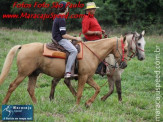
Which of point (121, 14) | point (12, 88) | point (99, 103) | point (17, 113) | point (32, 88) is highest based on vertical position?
point (121, 14)

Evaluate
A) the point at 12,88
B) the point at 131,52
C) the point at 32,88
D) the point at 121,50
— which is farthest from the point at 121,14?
the point at 12,88

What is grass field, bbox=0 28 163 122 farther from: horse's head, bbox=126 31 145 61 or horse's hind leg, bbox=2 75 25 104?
horse's head, bbox=126 31 145 61

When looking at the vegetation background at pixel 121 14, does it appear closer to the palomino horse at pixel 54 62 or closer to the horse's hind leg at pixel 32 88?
the palomino horse at pixel 54 62

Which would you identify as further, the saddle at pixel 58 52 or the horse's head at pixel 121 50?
the horse's head at pixel 121 50

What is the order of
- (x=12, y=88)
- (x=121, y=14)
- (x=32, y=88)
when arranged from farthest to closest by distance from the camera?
(x=121, y=14) → (x=32, y=88) → (x=12, y=88)

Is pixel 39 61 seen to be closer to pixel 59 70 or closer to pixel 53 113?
pixel 59 70

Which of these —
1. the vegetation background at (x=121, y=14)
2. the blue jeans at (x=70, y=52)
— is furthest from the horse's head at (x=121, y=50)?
the vegetation background at (x=121, y=14)

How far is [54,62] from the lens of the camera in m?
6.55

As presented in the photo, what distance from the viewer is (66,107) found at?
20.4 ft

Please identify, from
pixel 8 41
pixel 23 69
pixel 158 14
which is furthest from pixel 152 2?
pixel 23 69

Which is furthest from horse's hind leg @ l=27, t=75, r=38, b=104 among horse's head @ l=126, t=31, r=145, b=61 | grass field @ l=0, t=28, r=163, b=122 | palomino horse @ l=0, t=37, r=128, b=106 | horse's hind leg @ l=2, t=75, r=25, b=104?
horse's head @ l=126, t=31, r=145, b=61

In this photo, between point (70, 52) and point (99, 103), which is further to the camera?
point (99, 103)

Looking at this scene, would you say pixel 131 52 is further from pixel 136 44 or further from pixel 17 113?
pixel 17 113

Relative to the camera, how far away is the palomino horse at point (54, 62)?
638 centimetres
